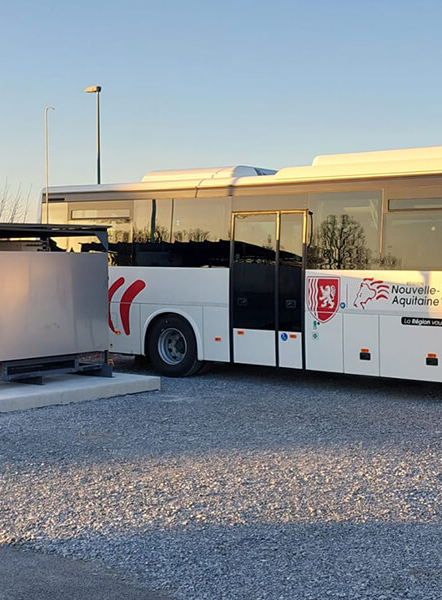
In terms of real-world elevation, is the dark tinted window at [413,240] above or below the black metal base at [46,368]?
above

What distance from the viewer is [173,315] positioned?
15.2m

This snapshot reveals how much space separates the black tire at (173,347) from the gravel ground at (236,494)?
2.62 meters

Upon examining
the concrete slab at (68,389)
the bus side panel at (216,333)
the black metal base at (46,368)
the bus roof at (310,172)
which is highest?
the bus roof at (310,172)

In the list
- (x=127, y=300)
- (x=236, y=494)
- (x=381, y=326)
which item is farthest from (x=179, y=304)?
(x=236, y=494)

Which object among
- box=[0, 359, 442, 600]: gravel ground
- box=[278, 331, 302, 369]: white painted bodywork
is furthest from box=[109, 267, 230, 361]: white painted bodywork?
box=[0, 359, 442, 600]: gravel ground

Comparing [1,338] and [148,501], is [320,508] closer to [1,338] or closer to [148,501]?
[148,501]

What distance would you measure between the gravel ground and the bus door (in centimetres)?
158

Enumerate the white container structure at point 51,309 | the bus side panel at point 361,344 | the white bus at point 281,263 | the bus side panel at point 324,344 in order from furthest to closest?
the bus side panel at point 324,344
the bus side panel at point 361,344
the white bus at point 281,263
the white container structure at point 51,309

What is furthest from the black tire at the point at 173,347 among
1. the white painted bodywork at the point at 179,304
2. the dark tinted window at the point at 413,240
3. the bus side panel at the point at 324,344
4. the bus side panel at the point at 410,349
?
the dark tinted window at the point at 413,240

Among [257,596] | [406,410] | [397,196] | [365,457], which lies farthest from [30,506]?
[397,196]

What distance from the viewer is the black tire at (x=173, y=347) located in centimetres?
1507

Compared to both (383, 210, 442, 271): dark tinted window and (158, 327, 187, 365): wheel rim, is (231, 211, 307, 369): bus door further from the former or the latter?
(383, 210, 442, 271): dark tinted window

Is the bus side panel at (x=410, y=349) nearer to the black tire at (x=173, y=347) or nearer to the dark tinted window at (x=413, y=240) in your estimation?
the dark tinted window at (x=413, y=240)

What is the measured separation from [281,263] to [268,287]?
1.37 ft
